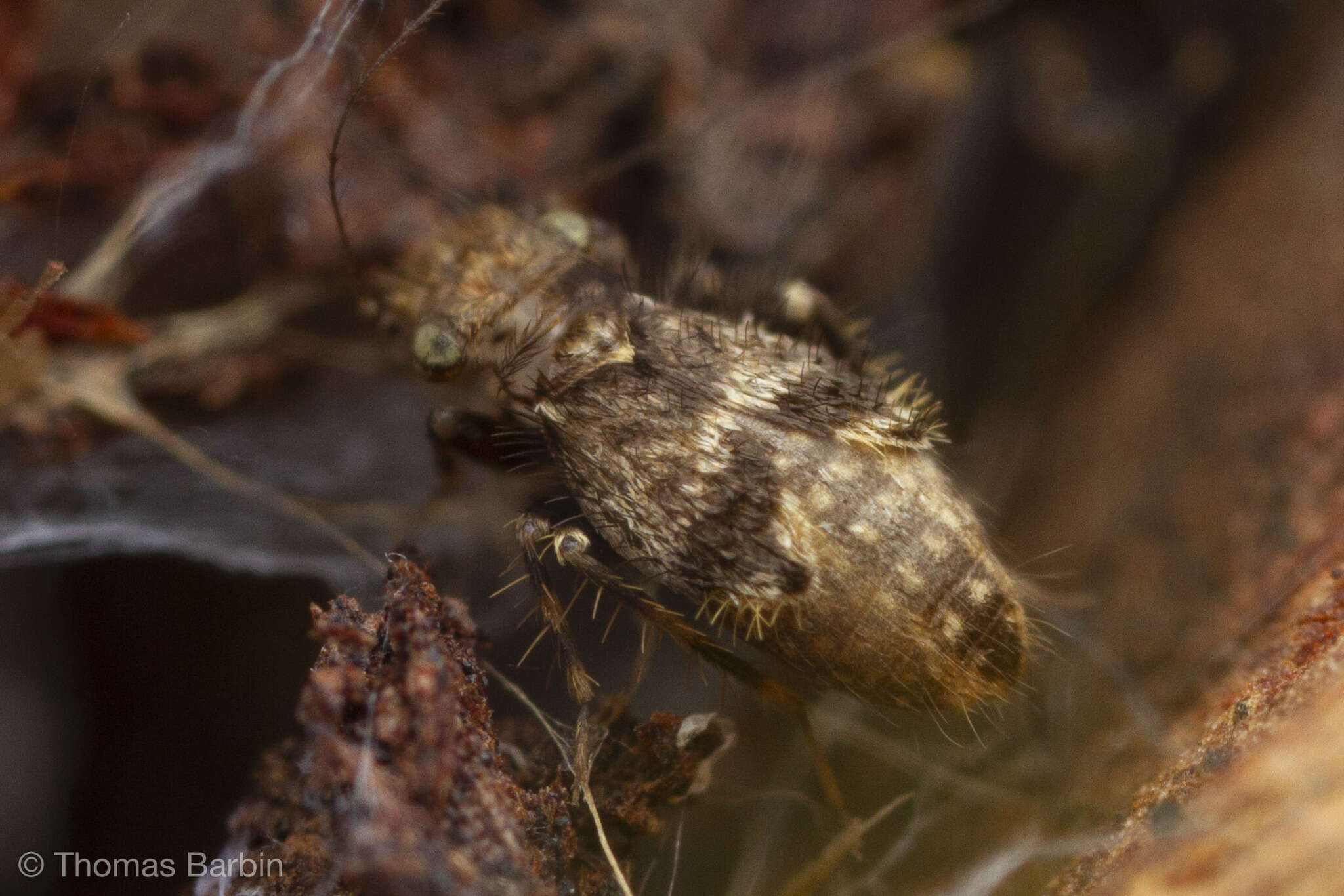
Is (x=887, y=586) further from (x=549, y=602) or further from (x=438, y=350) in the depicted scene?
(x=438, y=350)

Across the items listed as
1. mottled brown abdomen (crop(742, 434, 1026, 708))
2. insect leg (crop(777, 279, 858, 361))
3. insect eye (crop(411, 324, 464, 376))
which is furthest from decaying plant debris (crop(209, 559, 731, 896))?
insect leg (crop(777, 279, 858, 361))

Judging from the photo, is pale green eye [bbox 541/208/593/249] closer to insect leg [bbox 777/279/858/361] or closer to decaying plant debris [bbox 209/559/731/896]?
insect leg [bbox 777/279/858/361]

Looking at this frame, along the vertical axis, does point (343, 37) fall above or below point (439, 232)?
above

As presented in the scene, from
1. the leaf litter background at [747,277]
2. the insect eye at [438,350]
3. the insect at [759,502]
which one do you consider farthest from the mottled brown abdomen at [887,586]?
the insect eye at [438,350]

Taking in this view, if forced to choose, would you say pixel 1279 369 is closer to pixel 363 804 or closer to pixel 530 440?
pixel 530 440

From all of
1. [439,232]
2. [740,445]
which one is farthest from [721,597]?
[439,232]

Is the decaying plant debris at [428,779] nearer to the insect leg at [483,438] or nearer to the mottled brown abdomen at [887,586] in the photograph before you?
the mottled brown abdomen at [887,586]
